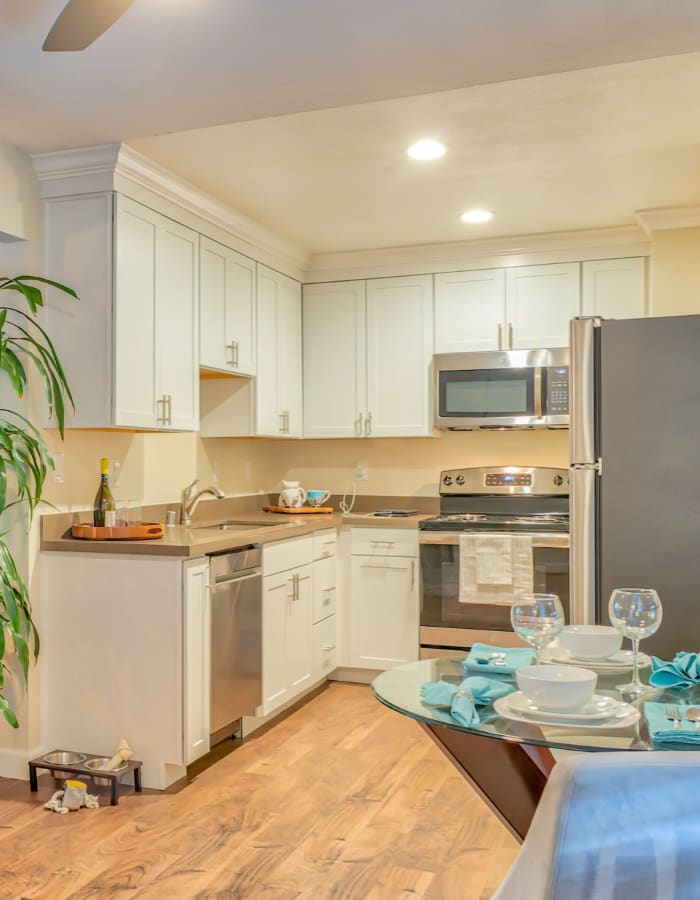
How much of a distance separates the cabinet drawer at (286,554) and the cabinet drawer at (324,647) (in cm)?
41

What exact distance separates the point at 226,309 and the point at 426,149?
1.34 m

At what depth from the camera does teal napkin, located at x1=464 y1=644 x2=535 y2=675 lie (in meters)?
1.82

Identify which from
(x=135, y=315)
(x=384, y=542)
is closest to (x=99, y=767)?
(x=135, y=315)

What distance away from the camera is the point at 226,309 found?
423 centimetres

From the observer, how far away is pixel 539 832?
106 cm

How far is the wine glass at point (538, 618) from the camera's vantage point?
174 cm

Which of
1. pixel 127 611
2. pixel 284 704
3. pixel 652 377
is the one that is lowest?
pixel 284 704

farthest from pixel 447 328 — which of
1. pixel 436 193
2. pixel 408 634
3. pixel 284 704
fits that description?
pixel 284 704

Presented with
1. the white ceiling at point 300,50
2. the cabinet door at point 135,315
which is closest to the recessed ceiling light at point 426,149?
the white ceiling at point 300,50

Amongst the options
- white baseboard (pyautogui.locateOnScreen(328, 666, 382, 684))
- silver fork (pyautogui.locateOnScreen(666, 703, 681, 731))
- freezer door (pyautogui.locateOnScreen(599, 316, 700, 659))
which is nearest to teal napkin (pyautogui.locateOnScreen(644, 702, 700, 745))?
silver fork (pyautogui.locateOnScreen(666, 703, 681, 731))

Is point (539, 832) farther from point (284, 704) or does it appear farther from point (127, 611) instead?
point (284, 704)

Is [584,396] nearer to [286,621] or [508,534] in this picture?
[508,534]

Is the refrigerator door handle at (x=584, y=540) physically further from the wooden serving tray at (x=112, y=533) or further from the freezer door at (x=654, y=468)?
the wooden serving tray at (x=112, y=533)

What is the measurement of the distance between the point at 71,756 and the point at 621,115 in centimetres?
313
